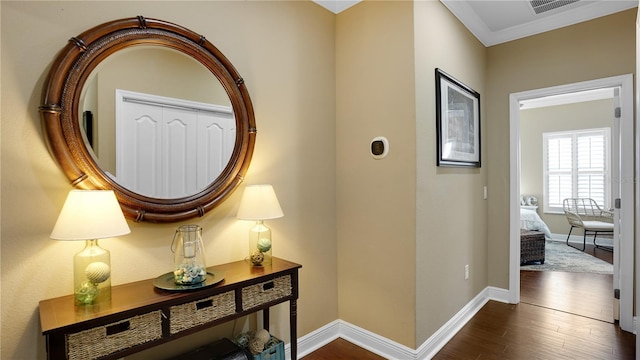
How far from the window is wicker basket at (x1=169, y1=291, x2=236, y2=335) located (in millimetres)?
7239

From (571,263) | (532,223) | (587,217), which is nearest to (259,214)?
(571,263)

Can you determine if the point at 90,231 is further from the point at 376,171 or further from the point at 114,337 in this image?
the point at 376,171

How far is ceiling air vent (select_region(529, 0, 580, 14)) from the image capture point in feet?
9.02

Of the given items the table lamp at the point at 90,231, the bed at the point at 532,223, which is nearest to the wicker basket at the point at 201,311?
the table lamp at the point at 90,231

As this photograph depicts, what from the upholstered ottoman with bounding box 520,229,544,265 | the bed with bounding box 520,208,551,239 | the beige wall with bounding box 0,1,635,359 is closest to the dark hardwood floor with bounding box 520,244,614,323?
the upholstered ottoman with bounding box 520,229,544,265

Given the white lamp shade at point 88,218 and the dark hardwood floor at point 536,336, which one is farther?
the dark hardwood floor at point 536,336

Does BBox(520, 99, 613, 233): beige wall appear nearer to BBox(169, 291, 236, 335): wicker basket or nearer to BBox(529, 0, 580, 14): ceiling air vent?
BBox(529, 0, 580, 14): ceiling air vent

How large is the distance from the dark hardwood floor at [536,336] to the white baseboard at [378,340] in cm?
4

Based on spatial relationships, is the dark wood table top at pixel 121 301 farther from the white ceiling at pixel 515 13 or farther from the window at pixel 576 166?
the window at pixel 576 166

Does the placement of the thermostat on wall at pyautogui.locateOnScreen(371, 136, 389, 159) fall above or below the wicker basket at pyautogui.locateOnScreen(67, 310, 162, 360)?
above

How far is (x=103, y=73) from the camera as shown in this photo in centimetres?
151

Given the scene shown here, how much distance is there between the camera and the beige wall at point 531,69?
278 cm

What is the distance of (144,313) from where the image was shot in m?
1.30

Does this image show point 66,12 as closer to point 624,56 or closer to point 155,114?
point 155,114
